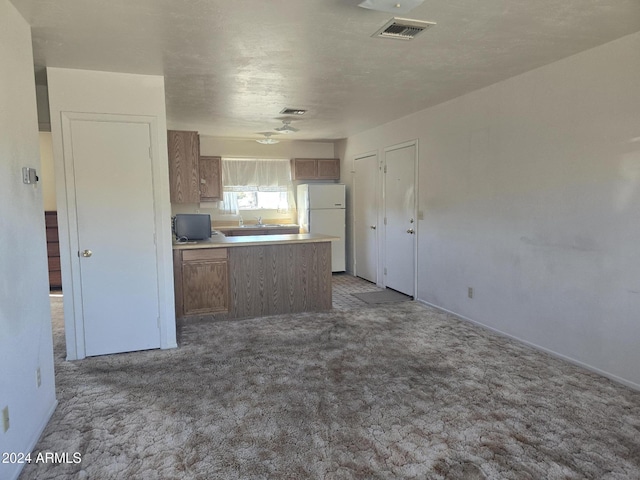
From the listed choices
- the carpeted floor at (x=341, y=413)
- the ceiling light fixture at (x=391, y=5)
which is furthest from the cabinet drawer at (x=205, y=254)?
the ceiling light fixture at (x=391, y=5)

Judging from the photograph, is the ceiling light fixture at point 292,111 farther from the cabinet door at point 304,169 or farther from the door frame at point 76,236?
the cabinet door at point 304,169

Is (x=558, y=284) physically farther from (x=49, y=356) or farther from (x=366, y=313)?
(x=49, y=356)

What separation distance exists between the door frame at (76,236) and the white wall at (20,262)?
854 millimetres

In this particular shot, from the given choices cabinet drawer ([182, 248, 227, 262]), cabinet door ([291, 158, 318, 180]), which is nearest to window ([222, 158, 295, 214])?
cabinet door ([291, 158, 318, 180])

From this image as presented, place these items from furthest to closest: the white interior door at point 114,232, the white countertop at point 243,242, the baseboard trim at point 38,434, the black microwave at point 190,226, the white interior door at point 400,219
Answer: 1. the white interior door at point 400,219
2. the black microwave at point 190,226
3. the white countertop at point 243,242
4. the white interior door at point 114,232
5. the baseboard trim at point 38,434

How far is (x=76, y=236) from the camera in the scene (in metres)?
3.40

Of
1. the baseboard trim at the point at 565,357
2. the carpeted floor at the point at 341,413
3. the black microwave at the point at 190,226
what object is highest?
the black microwave at the point at 190,226

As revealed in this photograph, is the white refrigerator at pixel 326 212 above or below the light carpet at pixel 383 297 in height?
above

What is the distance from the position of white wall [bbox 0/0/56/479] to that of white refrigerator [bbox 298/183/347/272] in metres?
4.82

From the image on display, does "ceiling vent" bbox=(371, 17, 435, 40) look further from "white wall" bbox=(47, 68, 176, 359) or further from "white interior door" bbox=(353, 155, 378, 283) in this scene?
"white interior door" bbox=(353, 155, 378, 283)

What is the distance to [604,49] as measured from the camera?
294 centimetres

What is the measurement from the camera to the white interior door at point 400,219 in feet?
17.8

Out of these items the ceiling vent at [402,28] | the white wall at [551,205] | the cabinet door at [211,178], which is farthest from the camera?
the cabinet door at [211,178]

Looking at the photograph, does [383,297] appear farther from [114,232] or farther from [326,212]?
[114,232]
